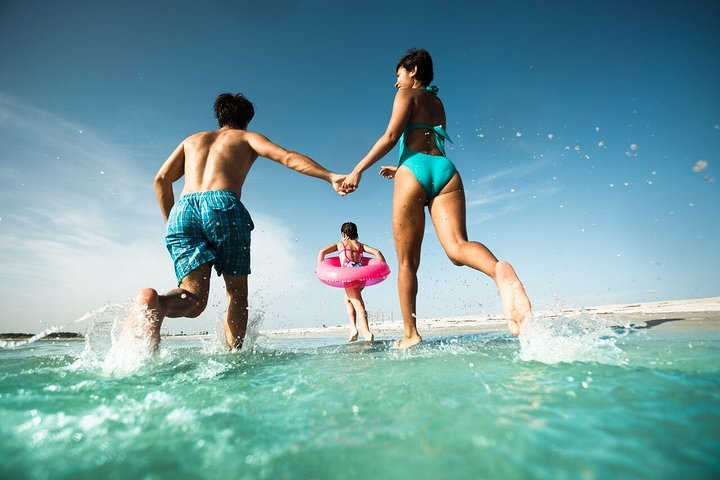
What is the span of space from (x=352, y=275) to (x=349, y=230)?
4.17 feet

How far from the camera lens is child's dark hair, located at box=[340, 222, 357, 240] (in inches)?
263

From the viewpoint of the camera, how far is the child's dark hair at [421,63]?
3568mm

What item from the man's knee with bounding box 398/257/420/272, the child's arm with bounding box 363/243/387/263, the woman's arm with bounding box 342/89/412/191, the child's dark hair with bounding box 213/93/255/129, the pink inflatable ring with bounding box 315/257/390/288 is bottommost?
the man's knee with bounding box 398/257/420/272

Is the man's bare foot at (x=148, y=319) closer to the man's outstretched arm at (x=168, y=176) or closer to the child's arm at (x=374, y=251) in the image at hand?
the man's outstretched arm at (x=168, y=176)

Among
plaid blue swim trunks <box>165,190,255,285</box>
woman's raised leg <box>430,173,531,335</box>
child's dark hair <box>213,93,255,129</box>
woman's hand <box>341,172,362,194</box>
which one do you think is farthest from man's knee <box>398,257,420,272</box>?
child's dark hair <box>213,93,255,129</box>

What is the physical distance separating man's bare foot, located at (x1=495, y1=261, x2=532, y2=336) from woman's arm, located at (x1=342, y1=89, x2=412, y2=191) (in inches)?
55.3

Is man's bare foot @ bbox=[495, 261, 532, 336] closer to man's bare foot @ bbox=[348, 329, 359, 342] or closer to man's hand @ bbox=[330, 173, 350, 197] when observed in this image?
man's hand @ bbox=[330, 173, 350, 197]

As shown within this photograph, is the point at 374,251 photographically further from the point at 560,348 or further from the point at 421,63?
the point at 560,348

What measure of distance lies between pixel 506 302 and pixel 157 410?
2077 mm

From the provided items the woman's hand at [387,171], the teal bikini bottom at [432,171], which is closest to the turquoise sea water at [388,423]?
the teal bikini bottom at [432,171]

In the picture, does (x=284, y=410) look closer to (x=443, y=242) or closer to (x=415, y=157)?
(x=443, y=242)

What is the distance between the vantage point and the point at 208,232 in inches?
123

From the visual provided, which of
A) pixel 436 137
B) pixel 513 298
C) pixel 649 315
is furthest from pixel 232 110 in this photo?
pixel 649 315

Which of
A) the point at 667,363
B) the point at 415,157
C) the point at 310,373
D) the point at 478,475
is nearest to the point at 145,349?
the point at 310,373
